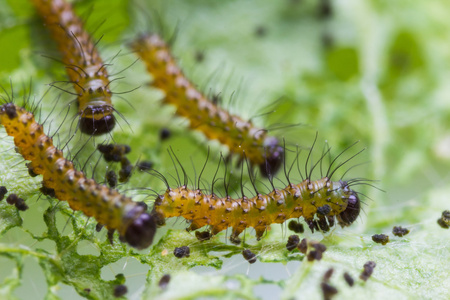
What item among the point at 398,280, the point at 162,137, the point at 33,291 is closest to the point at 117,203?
the point at 33,291

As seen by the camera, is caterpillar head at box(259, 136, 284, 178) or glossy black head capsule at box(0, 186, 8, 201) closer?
glossy black head capsule at box(0, 186, 8, 201)

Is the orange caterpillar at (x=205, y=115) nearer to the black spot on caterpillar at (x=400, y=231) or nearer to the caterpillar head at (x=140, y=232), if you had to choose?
the black spot on caterpillar at (x=400, y=231)

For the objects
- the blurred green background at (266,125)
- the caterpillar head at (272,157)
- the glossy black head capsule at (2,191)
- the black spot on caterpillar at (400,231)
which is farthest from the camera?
the caterpillar head at (272,157)

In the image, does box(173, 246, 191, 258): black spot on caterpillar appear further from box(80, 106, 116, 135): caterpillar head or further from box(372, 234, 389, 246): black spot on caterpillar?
box(372, 234, 389, 246): black spot on caterpillar

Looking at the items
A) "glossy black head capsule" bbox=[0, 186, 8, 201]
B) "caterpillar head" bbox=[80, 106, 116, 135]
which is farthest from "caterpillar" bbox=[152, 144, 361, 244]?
"glossy black head capsule" bbox=[0, 186, 8, 201]

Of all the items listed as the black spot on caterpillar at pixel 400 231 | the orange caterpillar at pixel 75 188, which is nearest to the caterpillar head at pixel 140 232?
the orange caterpillar at pixel 75 188

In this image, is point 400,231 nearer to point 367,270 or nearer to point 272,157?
point 367,270

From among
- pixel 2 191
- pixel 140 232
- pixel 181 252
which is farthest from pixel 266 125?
pixel 2 191
